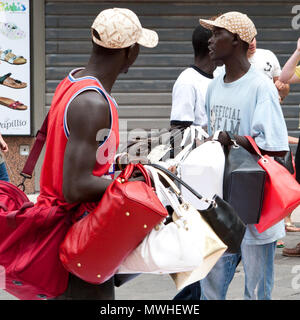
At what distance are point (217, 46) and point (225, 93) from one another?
290 mm

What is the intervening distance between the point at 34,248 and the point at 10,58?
754cm

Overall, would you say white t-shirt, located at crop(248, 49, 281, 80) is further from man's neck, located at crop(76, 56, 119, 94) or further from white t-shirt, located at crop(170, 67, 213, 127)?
man's neck, located at crop(76, 56, 119, 94)

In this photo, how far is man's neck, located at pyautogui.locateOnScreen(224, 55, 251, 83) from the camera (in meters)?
3.99

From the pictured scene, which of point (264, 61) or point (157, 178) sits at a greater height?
point (157, 178)

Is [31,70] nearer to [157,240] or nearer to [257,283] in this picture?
[257,283]

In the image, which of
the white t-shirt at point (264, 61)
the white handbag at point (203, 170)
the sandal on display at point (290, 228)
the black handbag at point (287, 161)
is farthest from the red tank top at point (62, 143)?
the sandal on display at point (290, 228)

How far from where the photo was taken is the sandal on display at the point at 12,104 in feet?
32.9

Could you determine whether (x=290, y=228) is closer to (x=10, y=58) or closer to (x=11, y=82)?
(x=11, y=82)

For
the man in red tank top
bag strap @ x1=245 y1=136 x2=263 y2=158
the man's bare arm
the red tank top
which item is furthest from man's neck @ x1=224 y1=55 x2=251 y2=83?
the man's bare arm

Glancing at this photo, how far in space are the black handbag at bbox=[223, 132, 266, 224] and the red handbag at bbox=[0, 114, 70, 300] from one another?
996mm

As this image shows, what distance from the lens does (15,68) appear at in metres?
9.96

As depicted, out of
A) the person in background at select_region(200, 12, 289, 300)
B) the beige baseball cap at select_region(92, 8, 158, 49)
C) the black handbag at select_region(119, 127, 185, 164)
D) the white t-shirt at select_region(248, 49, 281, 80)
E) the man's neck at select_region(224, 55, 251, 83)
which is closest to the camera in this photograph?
the beige baseball cap at select_region(92, 8, 158, 49)

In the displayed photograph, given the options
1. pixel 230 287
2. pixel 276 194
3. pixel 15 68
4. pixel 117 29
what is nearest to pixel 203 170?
pixel 276 194

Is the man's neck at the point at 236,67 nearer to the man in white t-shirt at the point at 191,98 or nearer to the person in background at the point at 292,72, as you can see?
the man in white t-shirt at the point at 191,98
